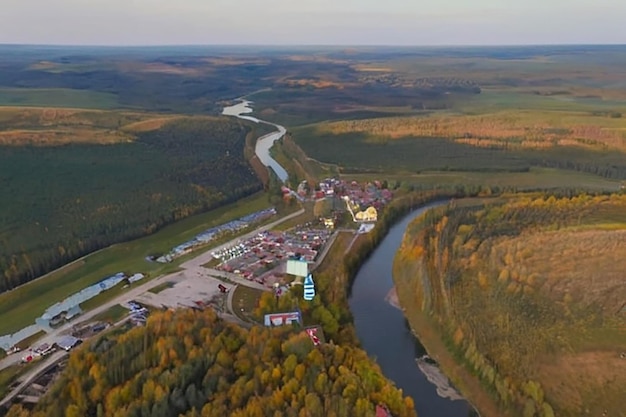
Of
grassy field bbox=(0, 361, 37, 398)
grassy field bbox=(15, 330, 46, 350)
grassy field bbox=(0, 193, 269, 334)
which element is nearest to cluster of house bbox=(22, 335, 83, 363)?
grassy field bbox=(0, 361, 37, 398)

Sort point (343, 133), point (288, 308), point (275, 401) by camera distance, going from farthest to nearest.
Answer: point (343, 133), point (288, 308), point (275, 401)

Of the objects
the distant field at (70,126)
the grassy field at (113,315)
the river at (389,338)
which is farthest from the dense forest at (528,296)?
the distant field at (70,126)

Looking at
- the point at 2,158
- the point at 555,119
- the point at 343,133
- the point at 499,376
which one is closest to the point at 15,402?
the point at 499,376

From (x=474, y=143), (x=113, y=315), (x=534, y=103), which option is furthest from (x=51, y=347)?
(x=534, y=103)

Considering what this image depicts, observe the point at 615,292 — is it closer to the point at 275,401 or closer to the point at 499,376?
the point at 499,376

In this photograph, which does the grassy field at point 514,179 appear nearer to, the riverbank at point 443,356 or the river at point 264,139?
the river at point 264,139

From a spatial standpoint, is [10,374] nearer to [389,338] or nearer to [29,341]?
[29,341]
